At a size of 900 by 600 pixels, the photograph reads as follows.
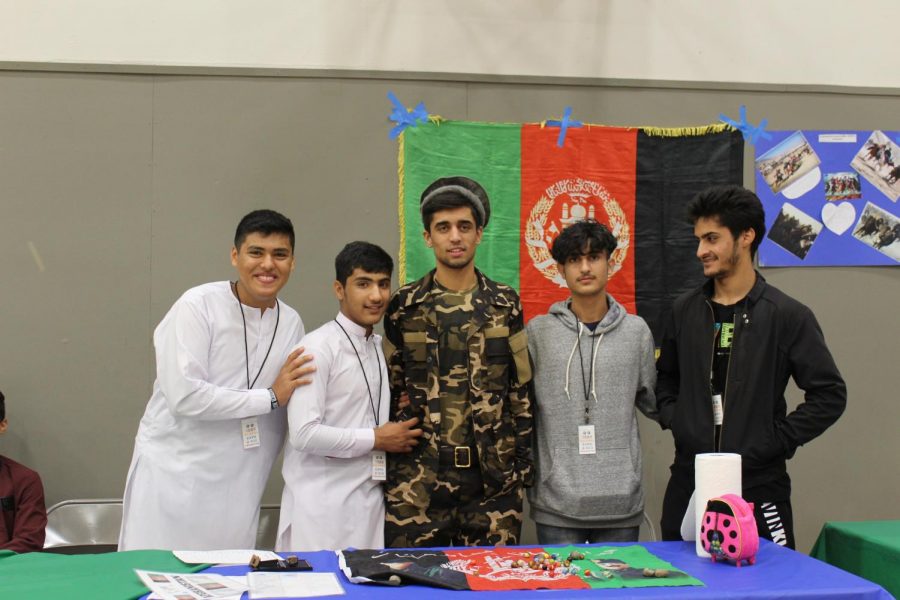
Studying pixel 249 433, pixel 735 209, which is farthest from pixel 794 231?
pixel 249 433

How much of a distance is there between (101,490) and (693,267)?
2919mm

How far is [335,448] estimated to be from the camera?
8.29 ft

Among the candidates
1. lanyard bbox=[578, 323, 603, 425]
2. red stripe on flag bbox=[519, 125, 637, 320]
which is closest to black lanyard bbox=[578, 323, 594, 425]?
lanyard bbox=[578, 323, 603, 425]

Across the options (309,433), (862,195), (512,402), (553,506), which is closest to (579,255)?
(512,402)

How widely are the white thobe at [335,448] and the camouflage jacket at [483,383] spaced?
0.32 feet

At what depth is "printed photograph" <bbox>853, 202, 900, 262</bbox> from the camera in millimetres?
3924

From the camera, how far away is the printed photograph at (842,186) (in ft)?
12.8

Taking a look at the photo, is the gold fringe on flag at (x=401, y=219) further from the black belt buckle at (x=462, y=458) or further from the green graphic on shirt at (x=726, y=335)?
the green graphic on shirt at (x=726, y=335)

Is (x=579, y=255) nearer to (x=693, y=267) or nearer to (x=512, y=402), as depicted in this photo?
(x=512, y=402)

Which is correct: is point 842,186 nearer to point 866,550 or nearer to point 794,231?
point 794,231

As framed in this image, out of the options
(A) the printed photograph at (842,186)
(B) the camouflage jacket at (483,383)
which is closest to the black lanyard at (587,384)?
(B) the camouflage jacket at (483,383)

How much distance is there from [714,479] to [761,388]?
544 millimetres

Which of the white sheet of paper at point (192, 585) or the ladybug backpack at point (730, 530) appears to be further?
the ladybug backpack at point (730, 530)

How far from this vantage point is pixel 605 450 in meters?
2.61
